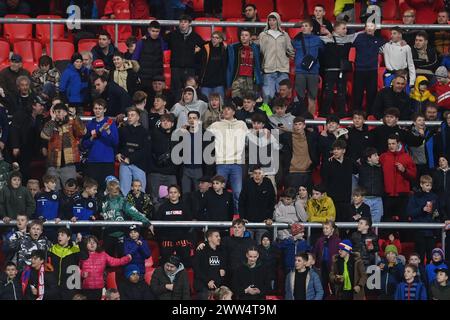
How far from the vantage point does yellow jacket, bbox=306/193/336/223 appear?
27141mm

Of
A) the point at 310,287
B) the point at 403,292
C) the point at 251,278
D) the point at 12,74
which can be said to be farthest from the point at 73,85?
the point at 403,292

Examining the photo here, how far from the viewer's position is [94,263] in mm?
26203

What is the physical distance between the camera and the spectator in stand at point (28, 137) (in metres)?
27.8

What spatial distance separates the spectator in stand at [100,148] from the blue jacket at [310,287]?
322cm

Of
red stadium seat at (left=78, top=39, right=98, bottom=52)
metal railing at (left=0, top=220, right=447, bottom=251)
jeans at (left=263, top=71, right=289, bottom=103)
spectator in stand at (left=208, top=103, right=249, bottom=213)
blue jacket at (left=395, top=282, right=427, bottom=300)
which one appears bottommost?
blue jacket at (left=395, top=282, right=427, bottom=300)

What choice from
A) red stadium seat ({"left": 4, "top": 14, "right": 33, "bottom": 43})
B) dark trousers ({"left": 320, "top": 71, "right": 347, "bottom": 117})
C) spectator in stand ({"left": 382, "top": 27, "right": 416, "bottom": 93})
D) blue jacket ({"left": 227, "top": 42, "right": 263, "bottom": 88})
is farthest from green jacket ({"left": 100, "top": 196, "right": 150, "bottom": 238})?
red stadium seat ({"left": 4, "top": 14, "right": 33, "bottom": 43})

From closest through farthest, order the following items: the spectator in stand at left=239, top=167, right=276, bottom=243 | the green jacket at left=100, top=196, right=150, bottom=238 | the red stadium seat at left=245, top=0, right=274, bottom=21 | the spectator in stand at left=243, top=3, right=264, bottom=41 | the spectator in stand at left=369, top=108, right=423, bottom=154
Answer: the green jacket at left=100, top=196, right=150, bottom=238
the spectator in stand at left=239, top=167, right=276, bottom=243
the spectator in stand at left=369, top=108, right=423, bottom=154
the spectator in stand at left=243, top=3, right=264, bottom=41
the red stadium seat at left=245, top=0, right=274, bottom=21

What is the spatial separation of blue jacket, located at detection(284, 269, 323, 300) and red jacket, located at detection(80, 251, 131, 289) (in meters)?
2.21

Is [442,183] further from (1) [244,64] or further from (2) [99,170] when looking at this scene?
(2) [99,170]

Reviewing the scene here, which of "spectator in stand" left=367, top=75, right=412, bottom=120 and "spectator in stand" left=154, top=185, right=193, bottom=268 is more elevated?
"spectator in stand" left=367, top=75, right=412, bottom=120

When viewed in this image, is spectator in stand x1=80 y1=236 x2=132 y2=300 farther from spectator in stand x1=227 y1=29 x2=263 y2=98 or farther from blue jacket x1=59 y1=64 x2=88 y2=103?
spectator in stand x1=227 y1=29 x2=263 y2=98

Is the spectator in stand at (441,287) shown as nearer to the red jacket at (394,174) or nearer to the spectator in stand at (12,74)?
the red jacket at (394,174)

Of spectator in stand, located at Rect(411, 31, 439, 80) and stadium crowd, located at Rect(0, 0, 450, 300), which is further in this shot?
spectator in stand, located at Rect(411, 31, 439, 80)

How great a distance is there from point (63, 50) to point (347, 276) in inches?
278
